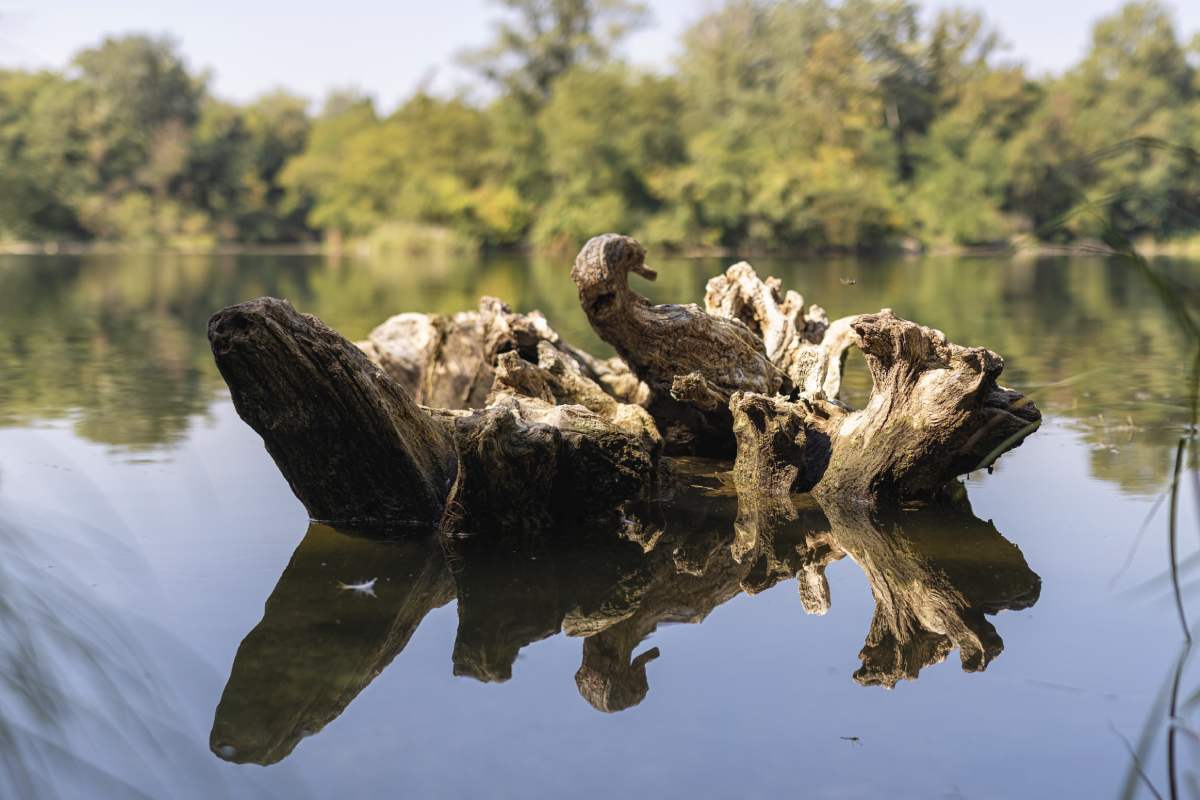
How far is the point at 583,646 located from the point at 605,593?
0.57 m

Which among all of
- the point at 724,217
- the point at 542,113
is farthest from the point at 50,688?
the point at 542,113

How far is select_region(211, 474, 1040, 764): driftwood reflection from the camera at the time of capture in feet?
12.3

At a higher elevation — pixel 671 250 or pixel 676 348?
pixel 676 348

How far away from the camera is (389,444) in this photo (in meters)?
5.48

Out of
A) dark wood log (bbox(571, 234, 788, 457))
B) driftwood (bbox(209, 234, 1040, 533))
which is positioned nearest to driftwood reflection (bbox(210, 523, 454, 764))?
driftwood (bbox(209, 234, 1040, 533))

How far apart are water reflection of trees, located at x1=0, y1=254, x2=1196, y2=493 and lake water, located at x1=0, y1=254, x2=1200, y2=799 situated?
29.8 inches

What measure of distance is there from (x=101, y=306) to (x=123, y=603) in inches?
663

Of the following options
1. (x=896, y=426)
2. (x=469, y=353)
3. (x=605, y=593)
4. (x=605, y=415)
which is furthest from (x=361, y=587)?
(x=469, y=353)

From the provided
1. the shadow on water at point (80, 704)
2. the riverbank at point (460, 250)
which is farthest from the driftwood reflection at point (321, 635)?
the riverbank at point (460, 250)

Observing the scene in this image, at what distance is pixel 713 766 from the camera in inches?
125

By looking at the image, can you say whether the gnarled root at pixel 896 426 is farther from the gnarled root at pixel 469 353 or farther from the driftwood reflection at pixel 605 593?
the gnarled root at pixel 469 353

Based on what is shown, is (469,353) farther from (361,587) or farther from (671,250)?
(671,250)

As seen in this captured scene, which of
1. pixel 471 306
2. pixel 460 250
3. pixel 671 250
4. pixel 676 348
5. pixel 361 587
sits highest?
pixel 676 348

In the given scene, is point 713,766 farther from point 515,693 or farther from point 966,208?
point 966,208
